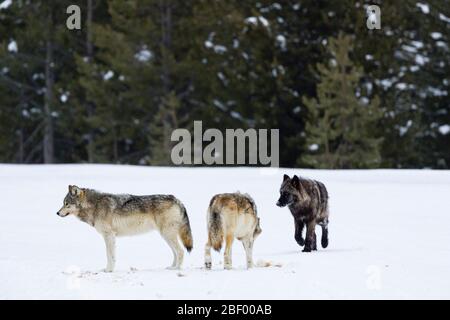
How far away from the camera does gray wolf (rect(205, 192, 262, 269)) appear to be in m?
11.5

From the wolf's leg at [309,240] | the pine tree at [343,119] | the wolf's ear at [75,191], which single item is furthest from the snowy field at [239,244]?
the pine tree at [343,119]

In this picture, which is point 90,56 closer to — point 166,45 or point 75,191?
point 166,45

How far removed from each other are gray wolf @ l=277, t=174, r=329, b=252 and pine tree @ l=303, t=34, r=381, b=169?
751 inches

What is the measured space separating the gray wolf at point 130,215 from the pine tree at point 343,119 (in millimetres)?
21879

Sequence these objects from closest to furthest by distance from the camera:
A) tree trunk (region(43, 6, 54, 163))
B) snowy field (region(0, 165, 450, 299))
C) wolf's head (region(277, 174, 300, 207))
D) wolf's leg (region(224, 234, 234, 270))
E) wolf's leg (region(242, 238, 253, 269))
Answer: snowy field (region(0, 165, 450, 299)) → wolf's leg (region(224, 234, 234, 270)) → wolf's leg (region(242, 238, 253, 269)) → wolf's head (region(277, 174, 300, 207)) → tree trunk (region(43, 6, 54, 163))

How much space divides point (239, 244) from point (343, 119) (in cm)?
1785

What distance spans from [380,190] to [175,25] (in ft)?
81.6

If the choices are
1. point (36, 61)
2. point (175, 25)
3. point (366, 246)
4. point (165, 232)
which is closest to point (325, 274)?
point (165, 232)

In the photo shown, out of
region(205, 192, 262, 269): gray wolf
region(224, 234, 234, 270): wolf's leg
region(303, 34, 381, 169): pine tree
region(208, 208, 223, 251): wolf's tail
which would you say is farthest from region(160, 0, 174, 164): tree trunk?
region(208, 208, 223, 251): wolf's tail

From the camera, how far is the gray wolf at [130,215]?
11828 mm

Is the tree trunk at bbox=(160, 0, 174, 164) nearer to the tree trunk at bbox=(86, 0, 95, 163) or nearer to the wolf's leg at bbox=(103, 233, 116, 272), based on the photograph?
the tree trunk at bbox=(86, 0, 95, 163)

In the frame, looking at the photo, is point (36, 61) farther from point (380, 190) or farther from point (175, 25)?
point (380, 190)

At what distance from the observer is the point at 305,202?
14.1 meters

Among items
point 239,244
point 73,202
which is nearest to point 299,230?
point 239,244
